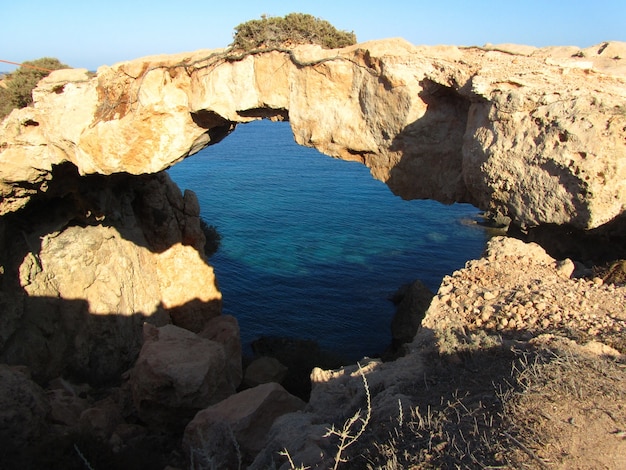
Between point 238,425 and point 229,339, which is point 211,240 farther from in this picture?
point 238,425

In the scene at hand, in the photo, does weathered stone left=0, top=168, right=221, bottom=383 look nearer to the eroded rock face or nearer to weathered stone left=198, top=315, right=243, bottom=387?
the eroded rock face

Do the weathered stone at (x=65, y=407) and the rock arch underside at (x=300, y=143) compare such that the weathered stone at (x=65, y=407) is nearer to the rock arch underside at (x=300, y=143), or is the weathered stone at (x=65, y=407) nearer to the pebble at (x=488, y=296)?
the rock arch underside at (x=300, y=143)

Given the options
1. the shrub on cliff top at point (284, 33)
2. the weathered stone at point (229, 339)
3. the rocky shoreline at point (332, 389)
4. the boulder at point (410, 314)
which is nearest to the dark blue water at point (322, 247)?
the boulder at point (410, 314)

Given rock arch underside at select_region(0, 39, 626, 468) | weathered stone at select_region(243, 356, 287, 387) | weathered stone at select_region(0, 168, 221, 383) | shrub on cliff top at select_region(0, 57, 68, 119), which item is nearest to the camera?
rock arch underside at select_region(0, 39, 626, 468)

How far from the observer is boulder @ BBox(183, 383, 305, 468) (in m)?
6.17

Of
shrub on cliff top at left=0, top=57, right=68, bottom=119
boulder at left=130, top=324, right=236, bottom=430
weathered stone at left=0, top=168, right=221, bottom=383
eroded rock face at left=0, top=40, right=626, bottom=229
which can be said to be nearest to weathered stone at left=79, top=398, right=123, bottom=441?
boulder at left=130, top=324, right=236, bottom=430

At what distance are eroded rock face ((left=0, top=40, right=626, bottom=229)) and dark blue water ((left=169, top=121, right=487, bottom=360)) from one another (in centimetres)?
1058

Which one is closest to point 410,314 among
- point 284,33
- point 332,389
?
point 284,33

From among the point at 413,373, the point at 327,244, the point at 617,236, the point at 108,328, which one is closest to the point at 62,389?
the point at 108,328

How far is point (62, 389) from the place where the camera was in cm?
941

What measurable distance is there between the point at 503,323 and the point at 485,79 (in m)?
3.31

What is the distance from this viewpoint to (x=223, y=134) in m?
10.8

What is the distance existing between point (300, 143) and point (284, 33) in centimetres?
198

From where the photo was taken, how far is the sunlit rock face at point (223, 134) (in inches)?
236
